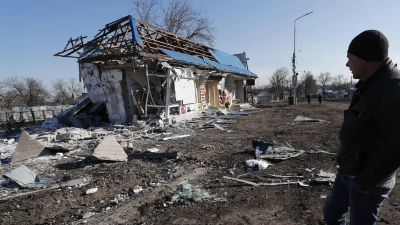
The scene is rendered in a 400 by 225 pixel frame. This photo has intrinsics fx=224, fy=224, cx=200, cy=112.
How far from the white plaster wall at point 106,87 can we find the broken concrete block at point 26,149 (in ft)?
20.5

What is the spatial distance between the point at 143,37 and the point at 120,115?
15.2 feet

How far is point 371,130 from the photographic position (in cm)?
153

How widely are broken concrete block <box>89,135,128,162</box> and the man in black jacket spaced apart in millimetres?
5257

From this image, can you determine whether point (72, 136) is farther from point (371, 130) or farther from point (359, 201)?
point (371, 130)

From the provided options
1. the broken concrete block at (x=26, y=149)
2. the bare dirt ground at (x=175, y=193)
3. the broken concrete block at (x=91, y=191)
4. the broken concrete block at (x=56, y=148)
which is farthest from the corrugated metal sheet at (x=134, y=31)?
the broken concrete block at (x=91, y=191)

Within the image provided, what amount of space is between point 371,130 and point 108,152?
570 cm

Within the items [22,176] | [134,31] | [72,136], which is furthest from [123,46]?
[22,176]

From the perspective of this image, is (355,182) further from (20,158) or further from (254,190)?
(20,158)

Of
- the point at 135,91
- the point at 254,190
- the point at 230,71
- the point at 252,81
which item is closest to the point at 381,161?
the point at 254,190

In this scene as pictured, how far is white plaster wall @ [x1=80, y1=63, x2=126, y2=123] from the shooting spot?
499 inches

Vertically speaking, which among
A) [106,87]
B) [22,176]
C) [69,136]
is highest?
[106,87]

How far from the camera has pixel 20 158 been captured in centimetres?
636

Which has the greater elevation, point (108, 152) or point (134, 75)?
point (134, 75)

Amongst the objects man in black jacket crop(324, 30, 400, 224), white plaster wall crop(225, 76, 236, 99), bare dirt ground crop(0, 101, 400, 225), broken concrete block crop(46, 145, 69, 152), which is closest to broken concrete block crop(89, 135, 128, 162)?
bare dirt ground crop(0, 101, 400, 225)
